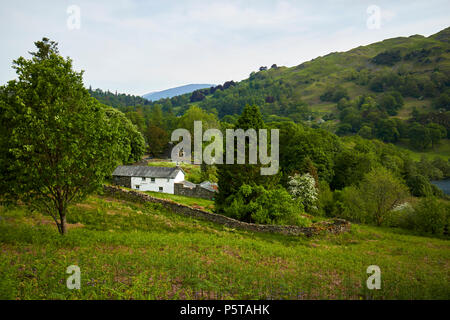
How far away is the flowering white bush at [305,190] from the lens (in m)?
46.8

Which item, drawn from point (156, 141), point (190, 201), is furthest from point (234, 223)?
point (156, 141)

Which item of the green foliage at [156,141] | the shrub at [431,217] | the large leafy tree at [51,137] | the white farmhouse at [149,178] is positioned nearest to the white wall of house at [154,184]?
the white farmhouse at [149,178]

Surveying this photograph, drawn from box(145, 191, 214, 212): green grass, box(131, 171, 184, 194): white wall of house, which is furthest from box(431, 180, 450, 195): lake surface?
box(131, 171, 184, 194): white wall of house

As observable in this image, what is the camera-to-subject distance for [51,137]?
46.0 feet

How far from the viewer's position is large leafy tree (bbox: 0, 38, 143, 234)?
13.8 m

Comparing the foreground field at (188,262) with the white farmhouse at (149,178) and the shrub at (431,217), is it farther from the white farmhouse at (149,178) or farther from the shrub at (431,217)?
the white farmhouse at (149,178)

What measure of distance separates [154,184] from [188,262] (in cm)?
3478

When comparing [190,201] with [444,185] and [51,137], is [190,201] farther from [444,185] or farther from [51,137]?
[444,185]

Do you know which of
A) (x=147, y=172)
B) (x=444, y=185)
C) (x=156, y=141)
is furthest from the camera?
(x=444, y=185)

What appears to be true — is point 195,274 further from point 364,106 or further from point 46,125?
point 364,106

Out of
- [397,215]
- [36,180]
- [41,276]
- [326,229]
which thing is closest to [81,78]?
[36,180]

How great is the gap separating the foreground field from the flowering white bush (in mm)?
21519

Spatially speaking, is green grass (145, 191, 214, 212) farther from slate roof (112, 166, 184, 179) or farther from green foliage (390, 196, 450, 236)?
green foliage (390, 196, 450, 236)

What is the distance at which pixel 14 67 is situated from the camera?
47.5ft
